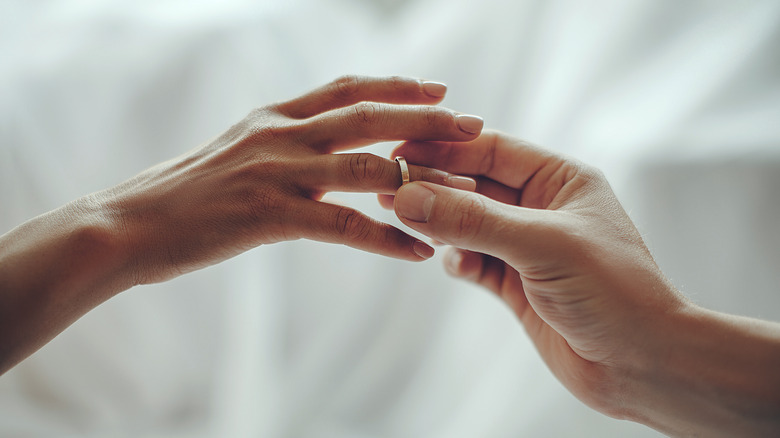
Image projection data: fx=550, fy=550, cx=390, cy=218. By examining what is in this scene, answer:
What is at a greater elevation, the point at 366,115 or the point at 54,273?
the point at 366,115

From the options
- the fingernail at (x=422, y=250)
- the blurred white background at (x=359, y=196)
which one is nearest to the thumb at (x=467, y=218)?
the fingernail at (x=422, y=250)

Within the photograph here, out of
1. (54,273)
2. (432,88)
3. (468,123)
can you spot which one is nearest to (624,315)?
(468,123)

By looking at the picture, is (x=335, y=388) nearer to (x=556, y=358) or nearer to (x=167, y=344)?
(x=167, y=344)

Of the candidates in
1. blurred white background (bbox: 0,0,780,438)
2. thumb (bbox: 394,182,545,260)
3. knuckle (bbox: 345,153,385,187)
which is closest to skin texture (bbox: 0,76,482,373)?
knuckle (bbox: 345,153,385,187)

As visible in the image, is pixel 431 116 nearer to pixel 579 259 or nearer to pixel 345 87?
pixel 345 87

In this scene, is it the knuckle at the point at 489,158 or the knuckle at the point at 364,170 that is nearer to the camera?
the knuckle at the point at 364,170

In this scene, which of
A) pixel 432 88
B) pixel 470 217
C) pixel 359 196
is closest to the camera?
pixel 470 217

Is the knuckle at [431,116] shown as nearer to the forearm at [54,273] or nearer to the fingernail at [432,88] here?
the fingernail at [432,88]
